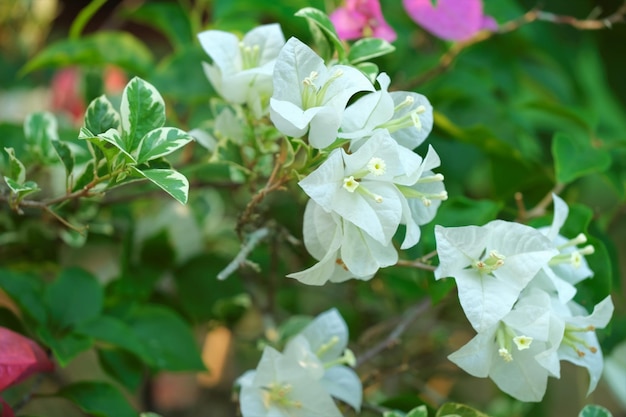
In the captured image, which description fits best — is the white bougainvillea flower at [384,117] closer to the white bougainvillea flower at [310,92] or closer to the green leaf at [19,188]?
the white bougainvillea flower at [310,92]

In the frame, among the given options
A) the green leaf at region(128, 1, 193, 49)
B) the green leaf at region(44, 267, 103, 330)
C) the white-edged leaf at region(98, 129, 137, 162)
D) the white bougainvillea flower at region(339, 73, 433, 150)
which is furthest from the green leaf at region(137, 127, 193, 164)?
the green leaf at region(128, 1, 193, 49)

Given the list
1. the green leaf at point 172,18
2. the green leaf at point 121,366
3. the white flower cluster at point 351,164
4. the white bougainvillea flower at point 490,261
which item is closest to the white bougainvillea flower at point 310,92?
the white flower cluster at point 351,164

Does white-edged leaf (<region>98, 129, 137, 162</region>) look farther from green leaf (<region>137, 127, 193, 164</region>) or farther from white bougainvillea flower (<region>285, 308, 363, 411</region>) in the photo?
white bougainvillea flower (<region>285, 308, 363, 411</region>)

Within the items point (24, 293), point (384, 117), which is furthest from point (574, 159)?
point (24, 293)

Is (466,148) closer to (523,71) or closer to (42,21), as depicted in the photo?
(523,71)

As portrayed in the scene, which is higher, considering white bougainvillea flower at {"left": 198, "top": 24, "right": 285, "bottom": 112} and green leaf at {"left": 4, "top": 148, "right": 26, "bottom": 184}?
white bougainvillea flower at {"left": 198, "top": 24, "right": 285, "bottom": 112}

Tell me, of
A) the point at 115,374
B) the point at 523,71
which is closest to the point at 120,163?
the point at 115,374
